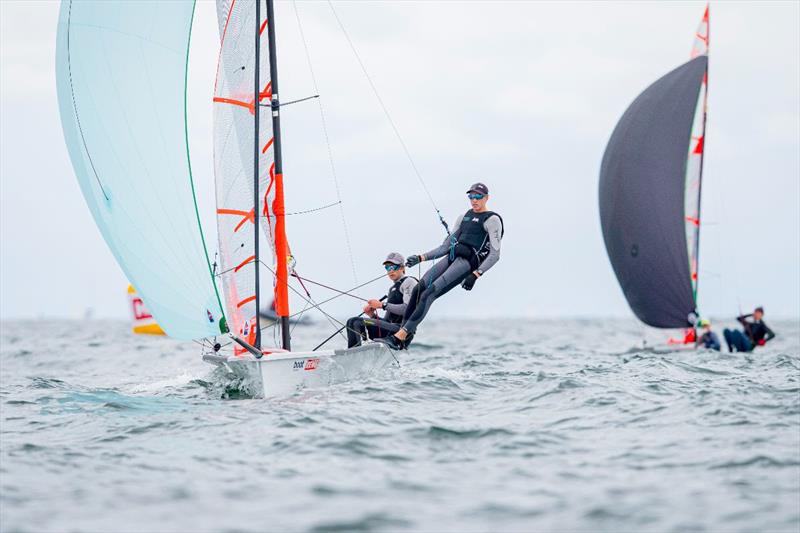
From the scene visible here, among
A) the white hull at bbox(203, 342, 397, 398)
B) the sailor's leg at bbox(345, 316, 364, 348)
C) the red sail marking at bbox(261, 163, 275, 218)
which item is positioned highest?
the red sail marking at bbox(261, 163, 275, 218)

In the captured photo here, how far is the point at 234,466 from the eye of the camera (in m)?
6.25

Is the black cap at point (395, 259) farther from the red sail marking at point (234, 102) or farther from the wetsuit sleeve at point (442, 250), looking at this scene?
the red sail marking at point (234, 102)

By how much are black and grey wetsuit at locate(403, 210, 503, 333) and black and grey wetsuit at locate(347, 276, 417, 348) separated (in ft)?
0.92

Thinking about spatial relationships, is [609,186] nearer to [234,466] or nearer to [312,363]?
[312,363]

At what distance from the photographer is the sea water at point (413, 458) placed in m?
5.05

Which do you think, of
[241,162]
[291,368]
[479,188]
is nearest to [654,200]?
[479,188]

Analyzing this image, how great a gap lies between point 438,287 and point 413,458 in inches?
192

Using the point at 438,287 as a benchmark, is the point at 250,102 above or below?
above

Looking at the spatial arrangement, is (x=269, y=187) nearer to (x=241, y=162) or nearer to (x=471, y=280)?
Answer: (x=241, y=162)

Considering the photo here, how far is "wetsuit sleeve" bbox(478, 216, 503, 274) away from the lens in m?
11.3

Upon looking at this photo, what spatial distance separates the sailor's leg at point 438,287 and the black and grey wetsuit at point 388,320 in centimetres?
33

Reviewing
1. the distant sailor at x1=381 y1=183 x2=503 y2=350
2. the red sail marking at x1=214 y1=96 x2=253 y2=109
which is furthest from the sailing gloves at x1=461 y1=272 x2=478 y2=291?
the red sail marking at x1=214 y1=96 x2=253 y2=109

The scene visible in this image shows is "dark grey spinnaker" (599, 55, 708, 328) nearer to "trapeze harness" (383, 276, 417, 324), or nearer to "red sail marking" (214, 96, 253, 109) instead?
"trapeze harness" (383, 276, 417, 324)

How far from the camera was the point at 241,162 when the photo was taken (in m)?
11.1
